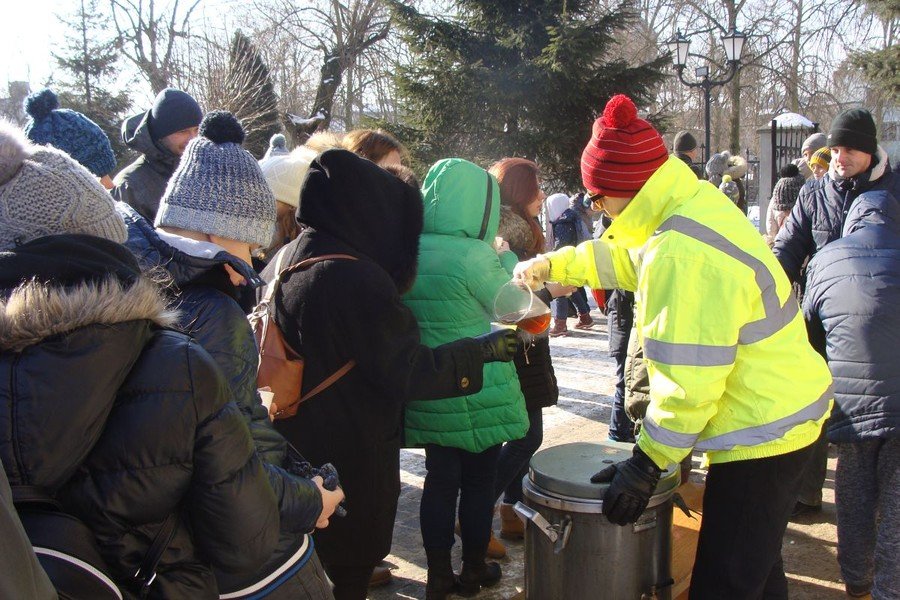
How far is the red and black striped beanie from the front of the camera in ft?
7.86

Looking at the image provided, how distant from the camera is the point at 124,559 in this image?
52.5 inches

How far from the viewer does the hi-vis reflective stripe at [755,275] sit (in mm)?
2211

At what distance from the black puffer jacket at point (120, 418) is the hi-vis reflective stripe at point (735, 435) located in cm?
125

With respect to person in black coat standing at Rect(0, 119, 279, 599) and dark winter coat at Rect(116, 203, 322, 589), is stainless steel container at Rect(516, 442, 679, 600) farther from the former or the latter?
person in black coat standing at Rect(0, 119, 279, 599)

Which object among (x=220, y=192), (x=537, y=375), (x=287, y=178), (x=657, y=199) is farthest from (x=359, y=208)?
(x=537, y=375)

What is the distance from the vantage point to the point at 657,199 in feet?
7.77

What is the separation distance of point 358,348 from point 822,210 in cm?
295

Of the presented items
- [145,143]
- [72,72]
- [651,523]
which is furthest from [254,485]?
[72,72]

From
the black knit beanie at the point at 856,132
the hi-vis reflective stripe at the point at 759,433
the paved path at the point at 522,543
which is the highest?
the black knit beanie at the point at 856,132

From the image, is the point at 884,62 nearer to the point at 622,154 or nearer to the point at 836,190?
the point at 836,190

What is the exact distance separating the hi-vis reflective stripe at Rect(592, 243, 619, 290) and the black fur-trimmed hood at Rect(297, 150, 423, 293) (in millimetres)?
763

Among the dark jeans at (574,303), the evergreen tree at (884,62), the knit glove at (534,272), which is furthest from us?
the evergreen tree at (884,62)

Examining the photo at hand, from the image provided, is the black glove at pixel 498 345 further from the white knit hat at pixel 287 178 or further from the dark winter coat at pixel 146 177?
the dark winter coat at pixel 146 177

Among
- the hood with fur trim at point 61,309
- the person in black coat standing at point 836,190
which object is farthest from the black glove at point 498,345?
the person in black coat standing at point 836,190
